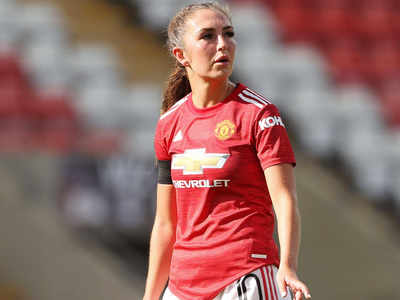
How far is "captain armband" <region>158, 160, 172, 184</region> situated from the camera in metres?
3.07

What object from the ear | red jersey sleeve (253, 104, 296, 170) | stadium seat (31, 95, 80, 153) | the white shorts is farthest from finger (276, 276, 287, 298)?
stadium seat (31, 95, 80, 153)

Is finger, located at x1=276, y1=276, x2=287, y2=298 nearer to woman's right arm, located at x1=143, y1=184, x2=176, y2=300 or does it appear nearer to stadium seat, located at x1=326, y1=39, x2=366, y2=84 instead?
woman's right arm, located at x1=143, y1=184, x2=176, y2=300

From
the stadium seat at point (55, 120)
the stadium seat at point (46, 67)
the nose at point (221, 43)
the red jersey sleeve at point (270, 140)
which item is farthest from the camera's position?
the stadium seat at point (46, 67)

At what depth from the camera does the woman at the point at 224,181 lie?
107 inches

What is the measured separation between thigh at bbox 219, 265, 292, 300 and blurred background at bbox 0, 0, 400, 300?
395 centimetres

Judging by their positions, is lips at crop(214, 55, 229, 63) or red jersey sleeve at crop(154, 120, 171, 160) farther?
red jersey sleeve at crop(154, 120, 171, 160)

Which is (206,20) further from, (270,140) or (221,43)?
(270,140)

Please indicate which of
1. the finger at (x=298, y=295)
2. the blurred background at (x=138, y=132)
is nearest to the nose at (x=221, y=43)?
the finger at (x=298, y=295)

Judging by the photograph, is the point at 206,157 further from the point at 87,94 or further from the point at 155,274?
the point at 87,94

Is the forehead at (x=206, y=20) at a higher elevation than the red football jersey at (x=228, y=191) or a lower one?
higher

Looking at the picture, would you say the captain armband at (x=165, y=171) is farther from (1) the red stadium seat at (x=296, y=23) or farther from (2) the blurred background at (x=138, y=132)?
(1) the red stadium seat at (x=296, y=23)

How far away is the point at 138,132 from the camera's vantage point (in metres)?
8.00

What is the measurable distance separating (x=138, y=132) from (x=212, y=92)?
5.13 m

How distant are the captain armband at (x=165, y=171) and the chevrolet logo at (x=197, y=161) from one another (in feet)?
0.49
